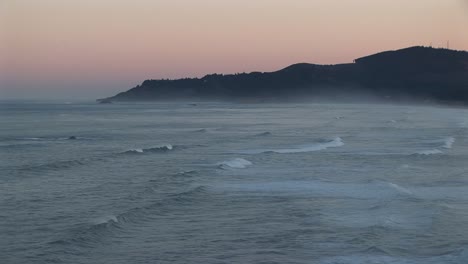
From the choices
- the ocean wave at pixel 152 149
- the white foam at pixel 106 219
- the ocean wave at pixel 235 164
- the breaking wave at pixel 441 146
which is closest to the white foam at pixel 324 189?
the ocean wave at pixel 235 164

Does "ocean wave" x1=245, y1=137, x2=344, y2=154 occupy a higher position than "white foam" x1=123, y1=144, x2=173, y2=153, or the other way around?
"white foam" x1=123, y1=144, x2=173, y2=153

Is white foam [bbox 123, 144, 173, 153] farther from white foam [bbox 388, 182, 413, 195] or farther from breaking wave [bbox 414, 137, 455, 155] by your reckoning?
white foam [bbox 388, 182, 413, 195]

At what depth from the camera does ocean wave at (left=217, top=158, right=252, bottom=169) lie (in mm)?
33534

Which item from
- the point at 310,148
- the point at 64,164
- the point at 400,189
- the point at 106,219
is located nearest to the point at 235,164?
the point at 64,164

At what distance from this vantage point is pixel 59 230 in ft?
62.5

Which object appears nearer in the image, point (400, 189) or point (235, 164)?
point (400, 189)

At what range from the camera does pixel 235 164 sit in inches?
1358

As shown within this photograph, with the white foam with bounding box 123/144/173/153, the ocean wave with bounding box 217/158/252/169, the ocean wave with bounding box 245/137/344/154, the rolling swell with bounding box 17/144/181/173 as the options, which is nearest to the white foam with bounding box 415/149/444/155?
the ocean wave with bounding box 245/137/344/154

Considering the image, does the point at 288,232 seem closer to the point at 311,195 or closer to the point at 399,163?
the point at 311,195

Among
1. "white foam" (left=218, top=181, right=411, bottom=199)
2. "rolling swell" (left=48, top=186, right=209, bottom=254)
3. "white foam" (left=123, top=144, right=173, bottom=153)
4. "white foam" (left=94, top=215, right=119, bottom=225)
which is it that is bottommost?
"white foam" (left=123, top=144, right=173, bottom=153)

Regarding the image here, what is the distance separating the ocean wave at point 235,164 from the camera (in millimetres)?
33534

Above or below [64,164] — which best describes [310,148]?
below

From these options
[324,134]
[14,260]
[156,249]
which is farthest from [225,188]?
[324,134]

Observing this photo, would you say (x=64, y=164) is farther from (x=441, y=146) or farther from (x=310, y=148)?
(x=441, y=146)
